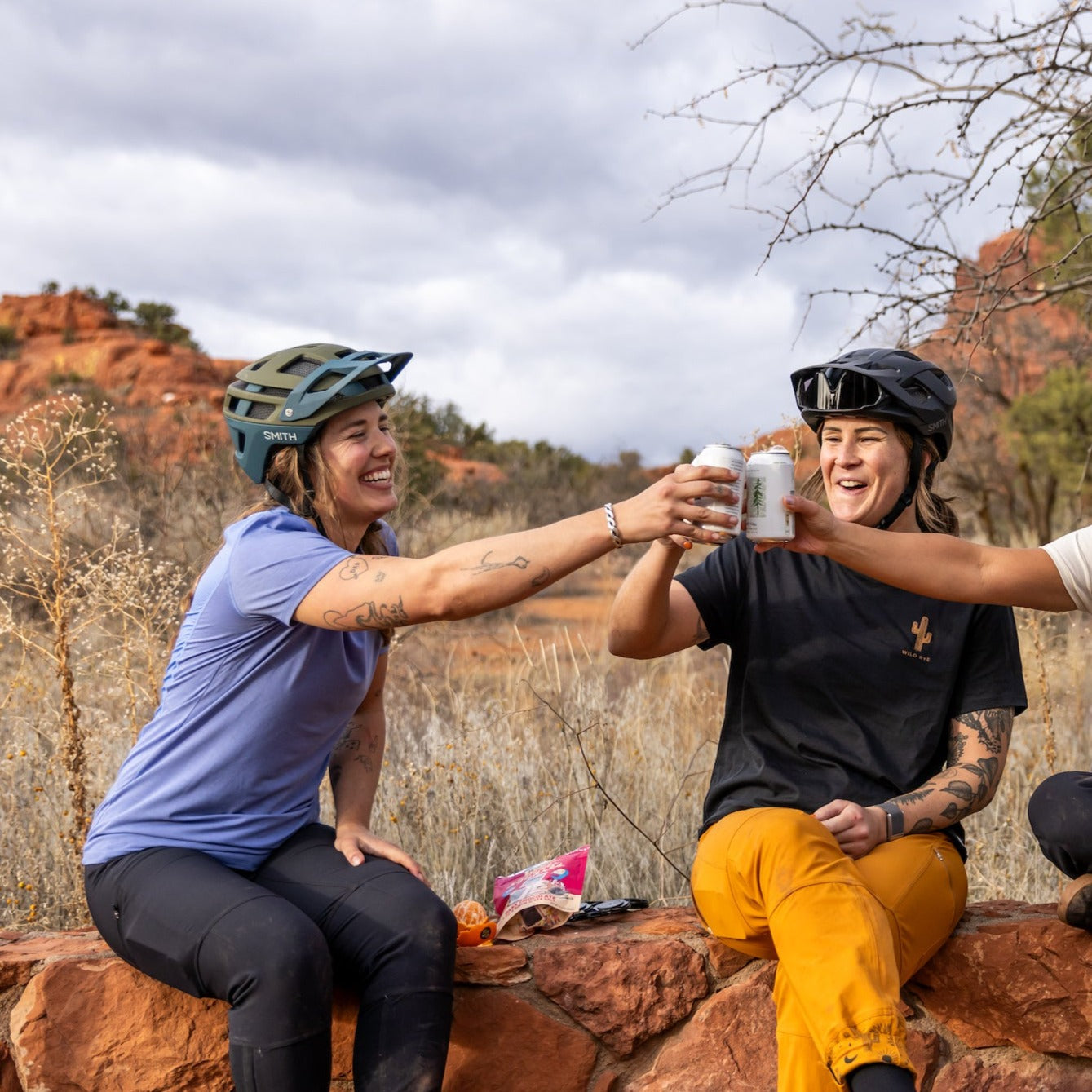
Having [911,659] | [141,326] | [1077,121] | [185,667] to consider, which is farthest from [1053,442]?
[141,326]

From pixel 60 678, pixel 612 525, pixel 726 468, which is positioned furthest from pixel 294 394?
pixel 60 678

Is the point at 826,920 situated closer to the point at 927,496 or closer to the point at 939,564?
the point at 939,564

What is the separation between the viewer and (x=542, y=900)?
294 cm

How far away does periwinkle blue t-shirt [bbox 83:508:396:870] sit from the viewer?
8.41 feet

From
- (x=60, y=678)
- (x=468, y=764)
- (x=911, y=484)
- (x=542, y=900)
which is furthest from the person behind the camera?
(x=468, y=764)

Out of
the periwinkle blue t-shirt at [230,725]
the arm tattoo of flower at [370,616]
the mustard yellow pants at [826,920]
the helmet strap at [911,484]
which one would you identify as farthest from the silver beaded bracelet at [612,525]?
the helmet strap at [911,484]

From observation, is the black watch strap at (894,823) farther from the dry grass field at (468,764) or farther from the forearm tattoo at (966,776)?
the dry grass field at (468,764)

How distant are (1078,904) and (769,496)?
1185mm

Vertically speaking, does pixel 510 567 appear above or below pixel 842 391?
below

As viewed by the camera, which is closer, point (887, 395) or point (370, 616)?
point (370, 616)

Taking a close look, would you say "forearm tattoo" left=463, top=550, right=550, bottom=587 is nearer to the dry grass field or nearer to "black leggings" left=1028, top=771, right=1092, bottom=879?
"black leggings" left=1028, top=771, right=1092, bottom=879

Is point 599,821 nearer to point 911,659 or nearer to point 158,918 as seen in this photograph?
point 911,659

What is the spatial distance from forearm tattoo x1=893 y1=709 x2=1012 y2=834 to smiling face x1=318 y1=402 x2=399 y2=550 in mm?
1376

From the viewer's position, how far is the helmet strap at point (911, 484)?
10.0 feet
